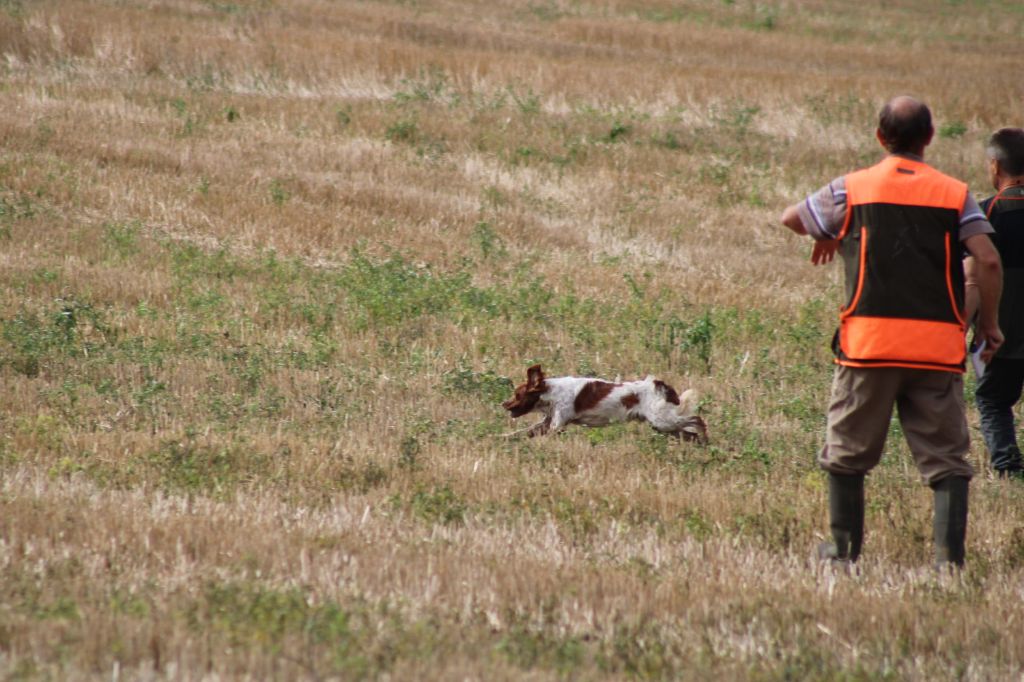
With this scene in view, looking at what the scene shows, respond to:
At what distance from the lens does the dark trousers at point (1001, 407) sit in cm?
664

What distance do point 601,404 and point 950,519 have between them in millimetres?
2373

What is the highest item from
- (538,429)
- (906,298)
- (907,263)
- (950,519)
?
(907,263)

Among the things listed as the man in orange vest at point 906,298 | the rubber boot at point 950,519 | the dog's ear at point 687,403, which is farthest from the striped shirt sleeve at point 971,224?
the dog's ear at point 687,403

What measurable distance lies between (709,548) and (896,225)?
1.57 metres

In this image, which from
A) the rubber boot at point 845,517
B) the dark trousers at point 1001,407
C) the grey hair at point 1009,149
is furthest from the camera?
the dark trousers at point 1001,407

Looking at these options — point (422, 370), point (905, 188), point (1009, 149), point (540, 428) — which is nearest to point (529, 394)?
point (540, 428)

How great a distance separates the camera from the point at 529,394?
266 inches

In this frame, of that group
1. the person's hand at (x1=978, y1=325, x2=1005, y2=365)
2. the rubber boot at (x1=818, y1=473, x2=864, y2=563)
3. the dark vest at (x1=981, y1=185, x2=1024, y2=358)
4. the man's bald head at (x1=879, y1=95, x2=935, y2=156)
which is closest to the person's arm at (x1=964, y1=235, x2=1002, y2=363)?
the person's hand at (x1=978, y1=325, x2=1005, y2=365)

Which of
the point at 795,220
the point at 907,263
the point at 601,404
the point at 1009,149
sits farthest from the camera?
the point at 601,404

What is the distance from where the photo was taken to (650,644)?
13.1 feet

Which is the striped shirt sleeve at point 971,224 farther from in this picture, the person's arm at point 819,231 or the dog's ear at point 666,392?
the dog's ear at point 666,392

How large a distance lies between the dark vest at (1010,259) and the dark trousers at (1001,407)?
0.37ft

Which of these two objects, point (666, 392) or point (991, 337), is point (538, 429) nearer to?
point (666, 392)

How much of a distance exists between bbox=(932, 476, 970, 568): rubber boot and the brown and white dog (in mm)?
2014
